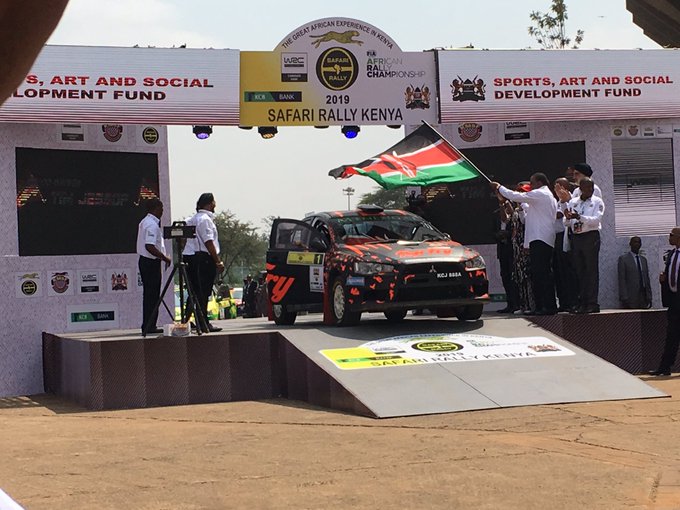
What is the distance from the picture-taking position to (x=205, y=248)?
523 inches

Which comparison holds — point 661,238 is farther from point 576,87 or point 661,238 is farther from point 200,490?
point 200,490

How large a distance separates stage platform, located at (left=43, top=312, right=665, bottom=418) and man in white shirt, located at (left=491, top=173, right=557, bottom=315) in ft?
1.42

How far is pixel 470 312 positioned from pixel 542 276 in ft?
3.92

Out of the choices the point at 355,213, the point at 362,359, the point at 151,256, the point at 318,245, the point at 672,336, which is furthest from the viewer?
the point at 355,213

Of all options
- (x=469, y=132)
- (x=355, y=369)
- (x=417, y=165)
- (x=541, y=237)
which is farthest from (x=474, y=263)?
(x=469, y=132)

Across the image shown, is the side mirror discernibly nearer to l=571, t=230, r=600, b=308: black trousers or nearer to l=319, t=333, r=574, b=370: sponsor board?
l=319, t=333, r=574, b=370: sponsor board

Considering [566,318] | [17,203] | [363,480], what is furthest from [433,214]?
[363,480]

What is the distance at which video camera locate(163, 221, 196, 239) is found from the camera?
12.2 meters

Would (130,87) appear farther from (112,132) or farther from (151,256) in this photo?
(151,256)

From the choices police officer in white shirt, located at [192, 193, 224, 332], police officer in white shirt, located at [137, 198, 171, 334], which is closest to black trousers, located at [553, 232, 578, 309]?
police officer in white shirt, located at [192, 193, 224, 332]

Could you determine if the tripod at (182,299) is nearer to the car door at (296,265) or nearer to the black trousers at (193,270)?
the black trousers at (193,270)

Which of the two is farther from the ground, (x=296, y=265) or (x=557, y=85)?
(x=557, y=85)

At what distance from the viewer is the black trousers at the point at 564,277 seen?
13.9 meters

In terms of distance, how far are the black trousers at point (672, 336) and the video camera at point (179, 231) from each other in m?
6.01
